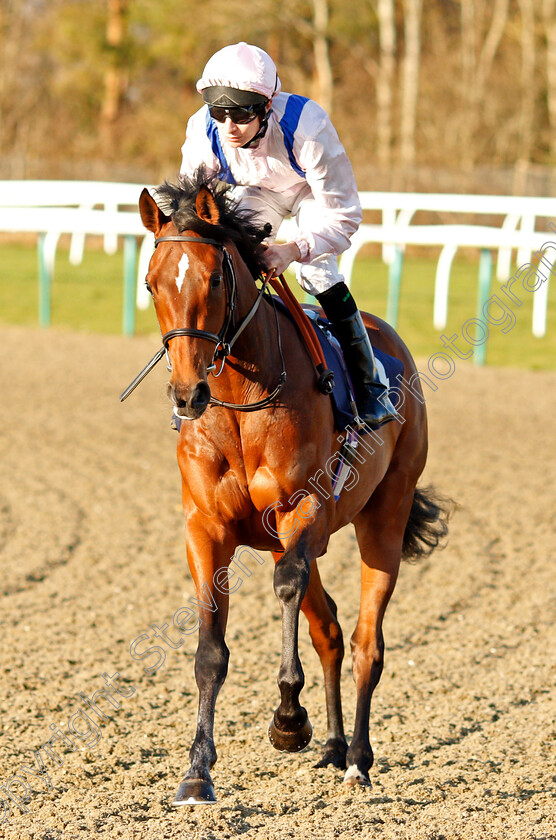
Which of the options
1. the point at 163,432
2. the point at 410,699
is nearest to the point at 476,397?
the point at 163,432

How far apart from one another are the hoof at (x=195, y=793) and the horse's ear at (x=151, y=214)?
1629mm

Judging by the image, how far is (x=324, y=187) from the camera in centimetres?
347

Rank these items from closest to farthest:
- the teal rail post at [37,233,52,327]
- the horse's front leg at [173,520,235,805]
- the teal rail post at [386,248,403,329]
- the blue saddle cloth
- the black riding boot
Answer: the horse's front leg at [173,520,235,805], the blue saddle cloth, the black riding boot, the teal rail post at [386,248,403,329], the teal rail post at [37,233,52,327]

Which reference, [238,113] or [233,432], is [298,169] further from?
[233,432]

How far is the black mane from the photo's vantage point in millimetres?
3037

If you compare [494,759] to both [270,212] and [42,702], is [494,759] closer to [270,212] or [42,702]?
[42,702]

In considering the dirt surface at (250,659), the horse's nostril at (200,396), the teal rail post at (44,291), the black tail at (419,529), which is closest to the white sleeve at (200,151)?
the dirt surface at (250,659)

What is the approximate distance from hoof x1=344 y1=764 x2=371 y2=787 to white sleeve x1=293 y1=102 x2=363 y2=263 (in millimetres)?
1707

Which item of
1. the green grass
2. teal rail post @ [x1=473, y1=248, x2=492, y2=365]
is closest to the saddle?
teal rail post @ [x1=473, y1=248, x2=492, y2=365]

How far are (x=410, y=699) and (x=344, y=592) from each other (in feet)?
4.42

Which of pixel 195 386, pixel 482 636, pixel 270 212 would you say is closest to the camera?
pixel 195 386

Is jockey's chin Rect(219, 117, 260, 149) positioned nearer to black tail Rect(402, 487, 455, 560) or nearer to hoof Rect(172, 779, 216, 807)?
black tail Rect(402, 487, 455, 560)

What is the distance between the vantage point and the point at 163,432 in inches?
356

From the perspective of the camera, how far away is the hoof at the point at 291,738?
3.37 m
